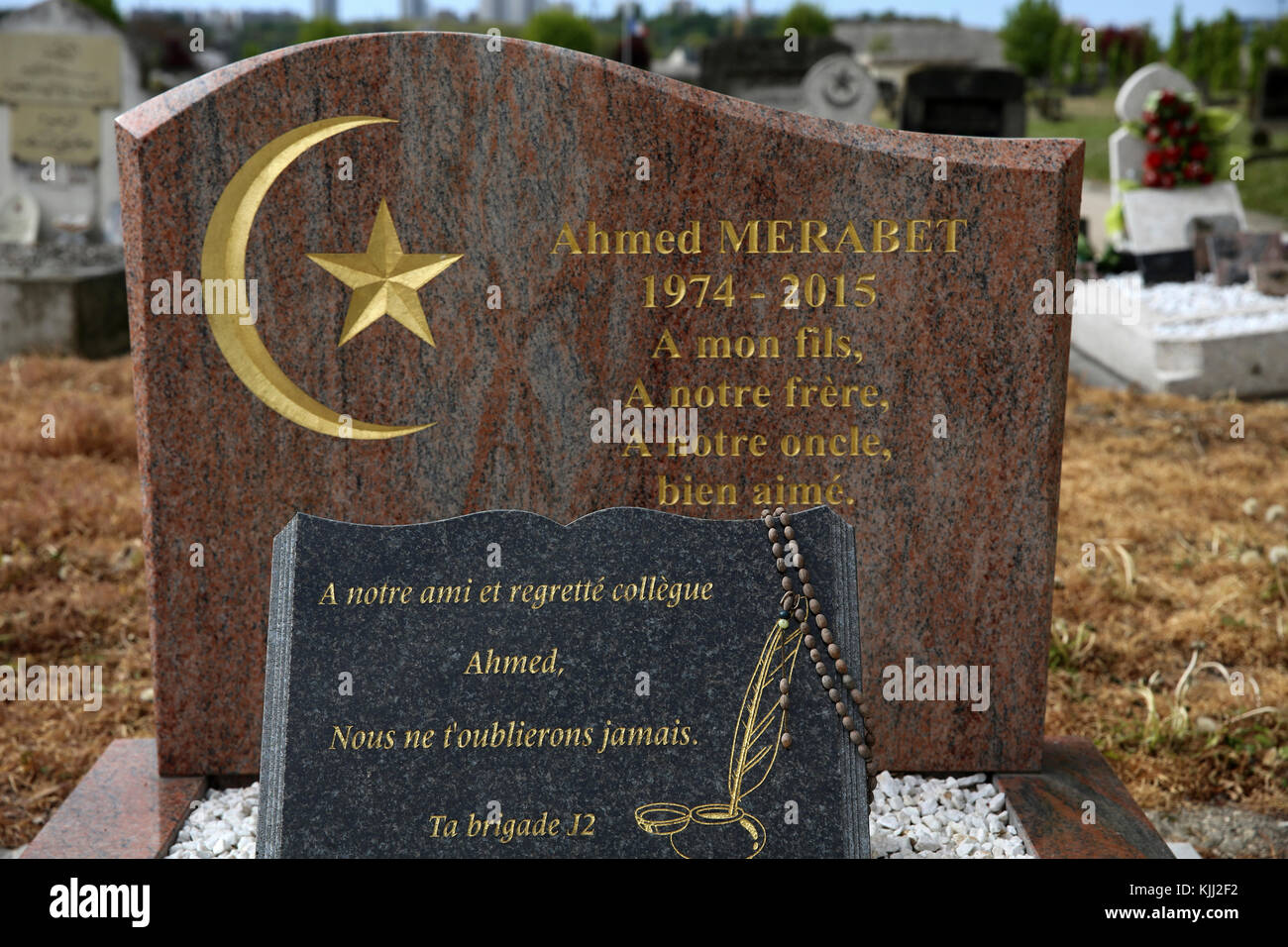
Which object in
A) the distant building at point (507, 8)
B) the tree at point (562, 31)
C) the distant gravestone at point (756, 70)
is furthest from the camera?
the distant building at point (507, 8)

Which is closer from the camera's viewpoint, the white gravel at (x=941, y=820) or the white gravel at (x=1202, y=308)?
the white gravel at (x=941, y=820)

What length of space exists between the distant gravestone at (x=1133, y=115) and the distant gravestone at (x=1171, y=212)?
26 cm

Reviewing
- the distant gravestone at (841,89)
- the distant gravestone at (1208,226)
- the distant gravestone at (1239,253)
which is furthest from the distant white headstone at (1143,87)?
the distant gravestone at (841,89)

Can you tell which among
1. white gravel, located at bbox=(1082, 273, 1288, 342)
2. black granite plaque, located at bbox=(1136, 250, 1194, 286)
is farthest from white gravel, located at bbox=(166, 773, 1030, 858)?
black granite plaque, located at bbox=(1136, 250, 1194, 286)

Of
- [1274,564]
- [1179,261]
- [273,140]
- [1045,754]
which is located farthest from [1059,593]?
[1179,261]

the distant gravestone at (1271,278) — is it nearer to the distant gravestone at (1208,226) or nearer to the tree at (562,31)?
the distant gravestone at (1208,226)

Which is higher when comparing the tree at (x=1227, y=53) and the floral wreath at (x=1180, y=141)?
the tree at (x=1227, y=53)

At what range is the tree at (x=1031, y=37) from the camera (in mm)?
36188

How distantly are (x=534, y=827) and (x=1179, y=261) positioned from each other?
7.94m

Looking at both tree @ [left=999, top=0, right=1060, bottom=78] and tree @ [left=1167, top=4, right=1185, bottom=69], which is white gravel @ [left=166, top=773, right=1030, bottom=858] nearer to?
tree @ [left=1167, top=4, right=1185, bottom=69]

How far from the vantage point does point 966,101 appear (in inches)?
529

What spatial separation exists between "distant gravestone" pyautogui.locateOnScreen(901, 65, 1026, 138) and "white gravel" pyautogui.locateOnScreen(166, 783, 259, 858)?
38.6 feet

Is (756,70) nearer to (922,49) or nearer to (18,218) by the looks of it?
(18,218)

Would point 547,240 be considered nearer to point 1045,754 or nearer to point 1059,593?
point 1045,754
